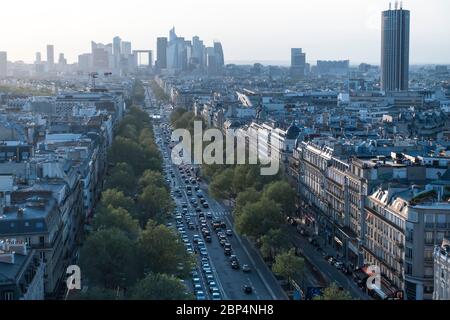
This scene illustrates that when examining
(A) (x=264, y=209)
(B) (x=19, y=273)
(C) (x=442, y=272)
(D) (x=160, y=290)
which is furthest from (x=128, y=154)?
(B) (x=19, y=273)

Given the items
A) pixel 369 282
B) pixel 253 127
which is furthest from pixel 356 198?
pixel 253 127

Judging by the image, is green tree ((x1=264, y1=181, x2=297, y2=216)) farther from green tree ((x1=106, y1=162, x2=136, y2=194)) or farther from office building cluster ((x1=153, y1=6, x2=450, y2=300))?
green tree ((x1=106, y1=162, x2=136, y2=194))

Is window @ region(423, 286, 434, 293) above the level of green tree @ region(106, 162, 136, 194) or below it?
below

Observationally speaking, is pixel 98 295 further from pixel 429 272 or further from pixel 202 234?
pixel 202 234

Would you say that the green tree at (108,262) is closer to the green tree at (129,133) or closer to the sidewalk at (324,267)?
the sidewalk at (324,267)

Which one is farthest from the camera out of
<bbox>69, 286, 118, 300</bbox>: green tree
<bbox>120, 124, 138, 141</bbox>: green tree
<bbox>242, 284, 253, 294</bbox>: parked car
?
<bbox>120, 124, 138, 141</bbox>: green tree

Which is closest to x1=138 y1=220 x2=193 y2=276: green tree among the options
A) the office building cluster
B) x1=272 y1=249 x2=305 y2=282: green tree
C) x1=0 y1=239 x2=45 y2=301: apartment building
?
x1=272 y1=249 x2=305 y2=282: green tree
